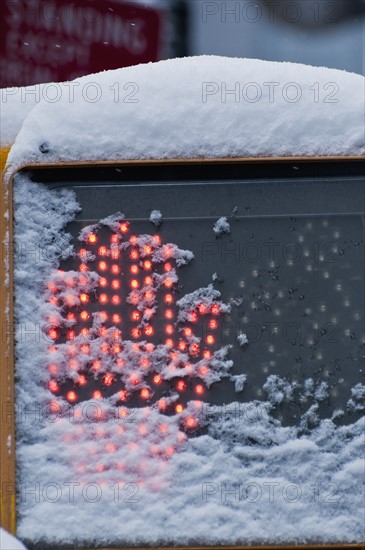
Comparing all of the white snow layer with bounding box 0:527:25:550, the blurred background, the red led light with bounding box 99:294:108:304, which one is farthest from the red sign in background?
the white snow layer with bounding box 0:527:25:550

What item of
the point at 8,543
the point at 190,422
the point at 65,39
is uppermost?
the point at 65,39

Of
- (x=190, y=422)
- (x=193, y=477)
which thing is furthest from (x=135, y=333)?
(x=193, y=477)

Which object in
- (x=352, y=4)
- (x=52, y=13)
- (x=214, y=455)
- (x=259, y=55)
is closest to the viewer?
(x=214, y=455)

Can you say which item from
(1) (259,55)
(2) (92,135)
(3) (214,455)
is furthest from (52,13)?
(3) (214,455)

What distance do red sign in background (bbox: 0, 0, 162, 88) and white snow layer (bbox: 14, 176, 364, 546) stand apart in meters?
4.93

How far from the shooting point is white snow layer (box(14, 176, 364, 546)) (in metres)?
2.21

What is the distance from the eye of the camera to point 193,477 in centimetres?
221

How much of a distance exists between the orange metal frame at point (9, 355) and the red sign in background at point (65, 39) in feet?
15.4

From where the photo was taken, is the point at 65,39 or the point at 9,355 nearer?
the point at 9,355

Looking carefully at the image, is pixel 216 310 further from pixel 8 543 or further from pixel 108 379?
pixel 8 543

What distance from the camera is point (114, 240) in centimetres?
225

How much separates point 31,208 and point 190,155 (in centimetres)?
43

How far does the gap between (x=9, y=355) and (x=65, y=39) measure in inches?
202

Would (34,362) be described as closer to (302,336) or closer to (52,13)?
(302,336)
